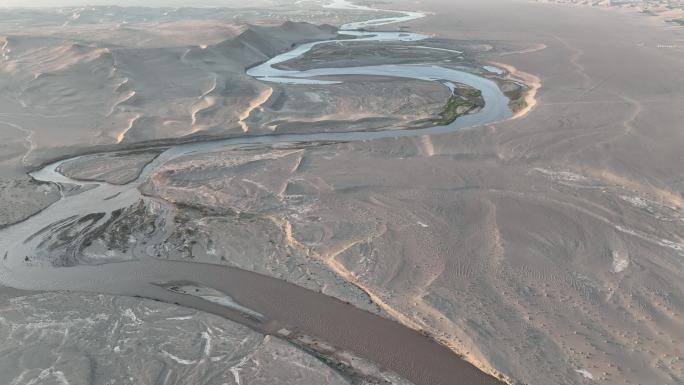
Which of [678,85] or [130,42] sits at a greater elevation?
[130,42]

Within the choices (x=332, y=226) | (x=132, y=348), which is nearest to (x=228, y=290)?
(x=132, y=348)

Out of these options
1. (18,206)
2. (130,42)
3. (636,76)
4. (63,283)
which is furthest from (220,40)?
(636,76)

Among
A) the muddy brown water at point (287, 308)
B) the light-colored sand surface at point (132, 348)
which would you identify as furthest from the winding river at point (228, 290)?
the light-colored sand surface at point (132, 348)

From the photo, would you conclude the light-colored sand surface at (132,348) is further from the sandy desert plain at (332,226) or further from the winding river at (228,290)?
the winding river at (228,290)

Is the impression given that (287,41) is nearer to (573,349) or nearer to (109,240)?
(109,240)

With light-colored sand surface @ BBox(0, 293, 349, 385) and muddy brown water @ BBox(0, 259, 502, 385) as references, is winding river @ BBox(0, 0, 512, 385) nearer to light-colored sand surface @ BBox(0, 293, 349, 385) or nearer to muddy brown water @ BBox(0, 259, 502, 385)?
muddy brown water @ BBox(0, 259, 502, 385)

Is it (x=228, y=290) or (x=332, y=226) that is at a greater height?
(x=332, y=226)

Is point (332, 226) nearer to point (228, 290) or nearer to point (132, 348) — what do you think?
point (228, 290)

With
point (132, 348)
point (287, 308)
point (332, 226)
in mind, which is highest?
point (332, 226)

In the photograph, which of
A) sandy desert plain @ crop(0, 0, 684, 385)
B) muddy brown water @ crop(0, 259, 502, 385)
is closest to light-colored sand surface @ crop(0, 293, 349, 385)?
sandy desert plain @ crop(0, 0, 684, 385)
